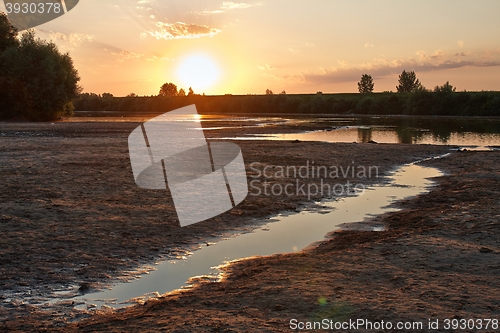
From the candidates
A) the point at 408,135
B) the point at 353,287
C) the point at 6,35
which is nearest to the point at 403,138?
the point at 408,135

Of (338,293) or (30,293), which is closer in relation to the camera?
(338,293)

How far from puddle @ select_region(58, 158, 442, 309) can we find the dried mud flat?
0.37m

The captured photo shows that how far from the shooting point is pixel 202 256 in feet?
28.8

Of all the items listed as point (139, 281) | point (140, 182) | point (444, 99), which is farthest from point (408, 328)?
point (444, 99)

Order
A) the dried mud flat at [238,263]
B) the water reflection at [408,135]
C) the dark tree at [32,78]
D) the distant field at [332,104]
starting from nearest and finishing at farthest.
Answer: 1. the dried mud flat at [238,263]
2. the water reflection at [408,135]
3. the dark tree at [32,78]
4. the distant field at [332,104]

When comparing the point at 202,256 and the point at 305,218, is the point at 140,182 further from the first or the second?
the point at 202,256

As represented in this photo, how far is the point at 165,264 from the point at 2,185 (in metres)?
7.66

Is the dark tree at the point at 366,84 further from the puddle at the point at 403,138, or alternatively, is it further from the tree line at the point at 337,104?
the puddle at the point at 403,138

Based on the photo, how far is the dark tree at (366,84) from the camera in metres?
181

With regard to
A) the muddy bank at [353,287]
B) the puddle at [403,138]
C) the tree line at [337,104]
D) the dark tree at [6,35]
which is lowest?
the muddy bank at [353,287]

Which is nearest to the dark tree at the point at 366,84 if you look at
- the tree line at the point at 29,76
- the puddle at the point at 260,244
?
the tree line at the point at 29,76

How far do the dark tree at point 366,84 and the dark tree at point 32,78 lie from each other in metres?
137

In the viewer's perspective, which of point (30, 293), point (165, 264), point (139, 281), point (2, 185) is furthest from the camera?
point (2, 185)

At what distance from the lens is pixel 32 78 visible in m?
60.1
